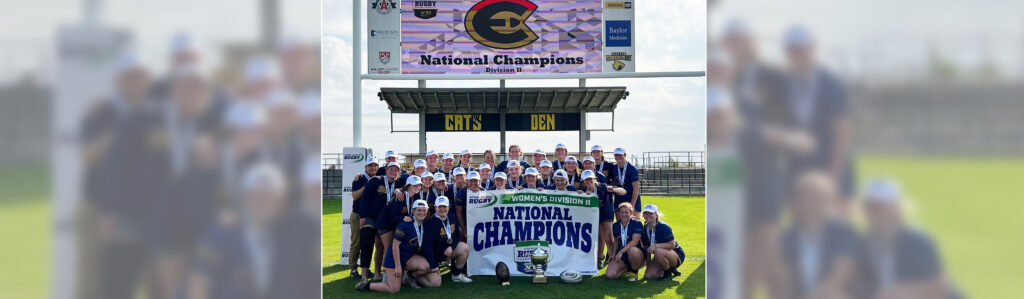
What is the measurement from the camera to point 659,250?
21.3 ft

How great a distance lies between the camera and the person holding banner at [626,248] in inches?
256

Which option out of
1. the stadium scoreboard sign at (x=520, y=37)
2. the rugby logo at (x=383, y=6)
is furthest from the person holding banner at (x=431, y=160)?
the rugby logo at (x=383, y=6)

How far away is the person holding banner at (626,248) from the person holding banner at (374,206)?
8.94 feet

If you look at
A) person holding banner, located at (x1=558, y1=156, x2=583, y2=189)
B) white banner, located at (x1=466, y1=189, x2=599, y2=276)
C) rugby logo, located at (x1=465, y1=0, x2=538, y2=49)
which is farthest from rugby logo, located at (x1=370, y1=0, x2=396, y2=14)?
white banner, located at (x1=466, y1=189, x2=599, y2=276)

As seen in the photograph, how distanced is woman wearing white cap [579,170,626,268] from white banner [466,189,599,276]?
0.17 m

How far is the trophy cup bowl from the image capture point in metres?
6.38
